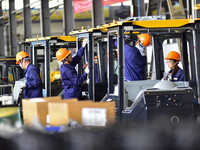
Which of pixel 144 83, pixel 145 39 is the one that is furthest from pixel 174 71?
pixel 145 39

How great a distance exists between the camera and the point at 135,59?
7.92 m

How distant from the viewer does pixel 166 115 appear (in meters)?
6.30

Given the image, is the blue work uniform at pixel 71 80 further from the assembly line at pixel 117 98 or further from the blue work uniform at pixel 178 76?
the blue work uniform at pixel 178 76

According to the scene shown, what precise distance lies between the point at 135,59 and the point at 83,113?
13.5 ft

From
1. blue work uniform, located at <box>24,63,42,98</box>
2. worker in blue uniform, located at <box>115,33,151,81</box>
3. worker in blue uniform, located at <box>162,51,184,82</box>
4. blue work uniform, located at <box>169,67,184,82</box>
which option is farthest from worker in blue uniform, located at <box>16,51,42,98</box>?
blue work uniform, located at <box>169,67,184,82</box>

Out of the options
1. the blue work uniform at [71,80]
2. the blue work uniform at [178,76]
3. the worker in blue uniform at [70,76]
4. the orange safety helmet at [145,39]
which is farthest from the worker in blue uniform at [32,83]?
the blue work uniform at [178,76]

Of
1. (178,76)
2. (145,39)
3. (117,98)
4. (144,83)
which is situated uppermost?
(145,39)

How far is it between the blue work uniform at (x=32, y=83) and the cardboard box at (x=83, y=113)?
466 centimetres

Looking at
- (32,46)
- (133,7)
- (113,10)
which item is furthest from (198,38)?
(113,10)

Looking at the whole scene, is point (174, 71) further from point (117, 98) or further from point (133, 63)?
point (117, 98)

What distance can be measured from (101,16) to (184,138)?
12.8 meters

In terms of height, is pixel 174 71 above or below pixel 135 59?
below

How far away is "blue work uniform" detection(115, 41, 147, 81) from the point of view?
7883 millimetres

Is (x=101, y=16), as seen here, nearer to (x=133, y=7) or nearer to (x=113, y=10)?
(x=133, y=7)
